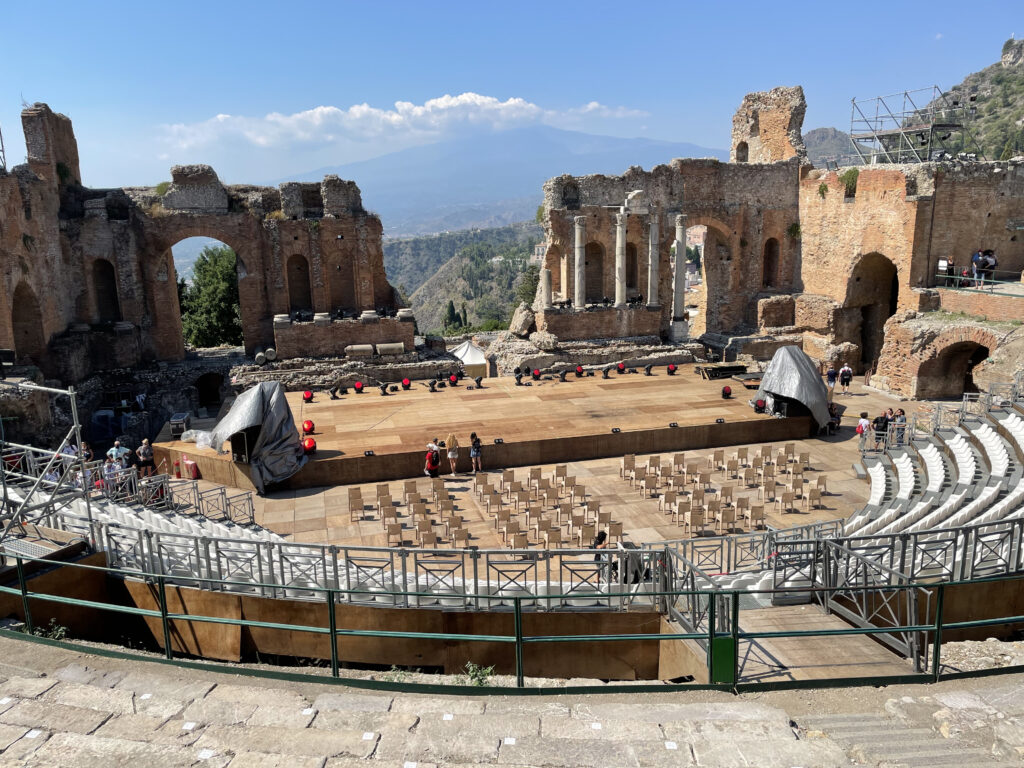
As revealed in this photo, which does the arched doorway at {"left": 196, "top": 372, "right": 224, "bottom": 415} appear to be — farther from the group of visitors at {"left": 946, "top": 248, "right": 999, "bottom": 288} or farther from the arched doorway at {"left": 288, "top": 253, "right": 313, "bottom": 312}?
the group of visitors at {"left": 946, "top": 248, "right": 999, "bottom": 288}

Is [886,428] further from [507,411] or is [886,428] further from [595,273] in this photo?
[595,273]

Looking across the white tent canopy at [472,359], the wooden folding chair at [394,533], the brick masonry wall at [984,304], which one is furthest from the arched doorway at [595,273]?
the wooden folding chair at [394,533]

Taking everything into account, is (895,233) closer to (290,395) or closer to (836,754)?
(290,395)

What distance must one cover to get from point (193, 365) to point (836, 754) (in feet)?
97.3

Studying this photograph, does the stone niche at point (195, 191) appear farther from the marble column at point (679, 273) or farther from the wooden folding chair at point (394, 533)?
the wooden folding chair at point (394, 533)

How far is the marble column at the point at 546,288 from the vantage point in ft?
112

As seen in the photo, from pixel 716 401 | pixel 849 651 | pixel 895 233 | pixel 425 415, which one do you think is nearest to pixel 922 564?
pixel 849 651

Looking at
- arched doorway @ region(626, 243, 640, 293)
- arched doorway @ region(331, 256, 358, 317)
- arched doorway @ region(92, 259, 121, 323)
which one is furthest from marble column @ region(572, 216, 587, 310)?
arched doorway @ region(92, 259, 121, 323)

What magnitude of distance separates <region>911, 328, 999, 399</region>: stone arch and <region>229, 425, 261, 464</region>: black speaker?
76.4ft

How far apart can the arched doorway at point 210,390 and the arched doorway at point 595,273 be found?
17.0 meters

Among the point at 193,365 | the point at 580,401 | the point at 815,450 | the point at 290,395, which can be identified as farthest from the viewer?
the point at 193,365

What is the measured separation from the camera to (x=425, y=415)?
2262 cm

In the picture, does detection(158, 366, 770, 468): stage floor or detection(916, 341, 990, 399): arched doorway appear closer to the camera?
detection(158, 366, 770, 468): stage floor

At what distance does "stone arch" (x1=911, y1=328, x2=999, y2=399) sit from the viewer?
27.5 m
